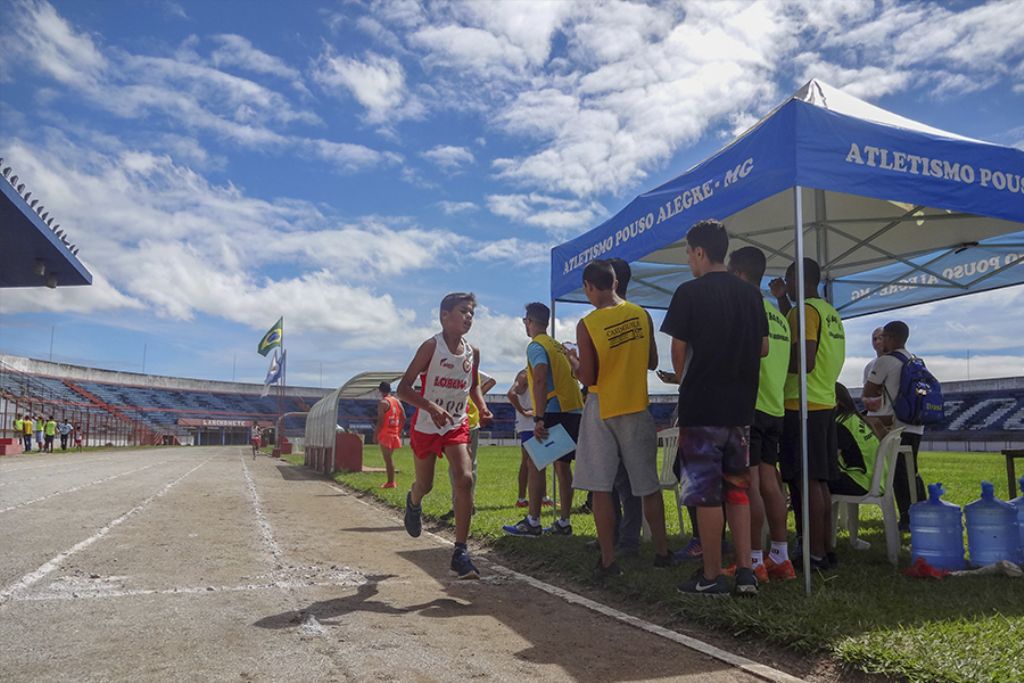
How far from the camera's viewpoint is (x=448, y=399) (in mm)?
5230

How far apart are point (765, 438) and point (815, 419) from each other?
0.55m

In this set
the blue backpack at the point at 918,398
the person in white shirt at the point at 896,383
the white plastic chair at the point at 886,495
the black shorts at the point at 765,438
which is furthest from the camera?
the person in white shirt at the point at 896,383

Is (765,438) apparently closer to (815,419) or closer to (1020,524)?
(815,419)

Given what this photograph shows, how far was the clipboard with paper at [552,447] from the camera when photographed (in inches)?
220

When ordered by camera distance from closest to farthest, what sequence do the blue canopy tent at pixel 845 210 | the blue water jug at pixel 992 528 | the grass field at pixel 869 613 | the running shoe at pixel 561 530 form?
the grass field at pixel 869 613
the blue canopy tent at pixel 845 210
the blue water jug at pixel 992 528
the running shoe at pixel 561 530

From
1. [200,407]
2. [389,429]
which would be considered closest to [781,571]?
[389,429]

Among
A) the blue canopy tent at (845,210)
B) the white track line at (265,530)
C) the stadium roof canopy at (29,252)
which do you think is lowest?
the white track line at (265,530)

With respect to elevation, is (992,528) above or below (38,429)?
below

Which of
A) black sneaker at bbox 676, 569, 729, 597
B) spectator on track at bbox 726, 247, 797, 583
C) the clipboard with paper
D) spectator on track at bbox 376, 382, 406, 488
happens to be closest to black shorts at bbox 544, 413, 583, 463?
the clipboard with paper

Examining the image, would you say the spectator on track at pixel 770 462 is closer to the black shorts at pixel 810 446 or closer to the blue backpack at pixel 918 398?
the black shorts at pixel 810 446

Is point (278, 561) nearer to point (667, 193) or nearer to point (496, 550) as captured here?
point (496, 550)

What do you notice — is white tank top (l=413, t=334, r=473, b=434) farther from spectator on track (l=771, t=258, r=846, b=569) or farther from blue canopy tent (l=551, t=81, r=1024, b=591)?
spectator on track (l=771, t=258, r=846, b=569)

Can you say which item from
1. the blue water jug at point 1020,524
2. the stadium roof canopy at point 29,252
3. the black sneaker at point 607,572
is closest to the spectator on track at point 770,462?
the black sneaker at point 607,572

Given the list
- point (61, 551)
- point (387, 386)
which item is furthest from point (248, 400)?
point (61, 551)
